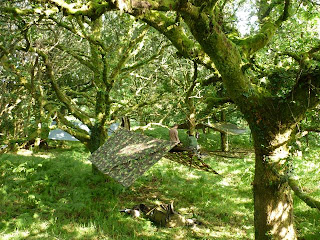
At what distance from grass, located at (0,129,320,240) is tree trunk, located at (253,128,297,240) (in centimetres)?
40

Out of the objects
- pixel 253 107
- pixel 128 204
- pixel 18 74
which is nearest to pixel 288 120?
pixel 253 107

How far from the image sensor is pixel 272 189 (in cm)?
460

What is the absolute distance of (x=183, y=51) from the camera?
538cm

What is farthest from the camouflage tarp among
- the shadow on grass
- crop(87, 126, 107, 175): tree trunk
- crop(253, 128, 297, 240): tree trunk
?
crop(253, 128, 297, 240): tree trunk

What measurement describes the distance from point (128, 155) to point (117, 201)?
207 cm

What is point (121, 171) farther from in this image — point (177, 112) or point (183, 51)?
point (177, 112)

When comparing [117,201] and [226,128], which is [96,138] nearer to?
[117,201]

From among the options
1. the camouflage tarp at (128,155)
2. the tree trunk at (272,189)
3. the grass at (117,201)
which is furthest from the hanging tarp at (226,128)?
the tree trunk at (272,189)

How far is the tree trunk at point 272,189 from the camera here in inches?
179

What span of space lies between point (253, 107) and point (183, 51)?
1809mm

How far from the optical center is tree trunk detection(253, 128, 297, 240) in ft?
14.9

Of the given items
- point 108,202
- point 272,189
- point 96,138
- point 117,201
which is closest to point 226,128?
point 96,138

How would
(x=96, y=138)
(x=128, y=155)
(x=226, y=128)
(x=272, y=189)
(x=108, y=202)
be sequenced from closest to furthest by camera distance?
(x=272, y=189) → (x=128, y=155) → (x=108, y=202) → (x=96, y=138) → (x=226, y=128)

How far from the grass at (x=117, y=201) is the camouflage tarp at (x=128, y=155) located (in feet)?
4.37
